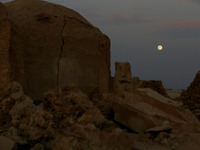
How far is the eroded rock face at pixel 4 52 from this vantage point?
429cm

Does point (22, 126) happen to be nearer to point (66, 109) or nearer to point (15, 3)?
point (66, 109)

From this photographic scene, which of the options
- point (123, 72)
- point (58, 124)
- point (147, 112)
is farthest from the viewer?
point (123, 72)

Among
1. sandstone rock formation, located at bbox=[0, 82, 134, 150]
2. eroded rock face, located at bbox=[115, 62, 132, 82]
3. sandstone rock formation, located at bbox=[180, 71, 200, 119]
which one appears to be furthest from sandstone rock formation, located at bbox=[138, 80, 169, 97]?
sandstone rock formation, located at bbox=[0, 82, 134, 150]

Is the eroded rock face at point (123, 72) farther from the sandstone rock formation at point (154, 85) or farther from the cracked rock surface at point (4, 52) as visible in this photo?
the cracked rock surface at point (4, 52)

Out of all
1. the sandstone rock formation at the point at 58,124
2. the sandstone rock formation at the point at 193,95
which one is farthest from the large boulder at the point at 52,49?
the sandstone rock formation at the point at 193,95

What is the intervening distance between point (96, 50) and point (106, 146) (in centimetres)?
264

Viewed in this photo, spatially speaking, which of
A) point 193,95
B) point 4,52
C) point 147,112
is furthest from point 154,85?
point 4,52

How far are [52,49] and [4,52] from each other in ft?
3.47

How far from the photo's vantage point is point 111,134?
3.48 meters

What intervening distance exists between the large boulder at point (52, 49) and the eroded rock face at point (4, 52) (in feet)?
0.67

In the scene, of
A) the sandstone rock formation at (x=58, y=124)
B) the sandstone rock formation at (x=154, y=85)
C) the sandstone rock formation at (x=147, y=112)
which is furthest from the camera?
the sandstone rock formation at (x=154, y=85)

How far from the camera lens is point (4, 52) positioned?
4344mm

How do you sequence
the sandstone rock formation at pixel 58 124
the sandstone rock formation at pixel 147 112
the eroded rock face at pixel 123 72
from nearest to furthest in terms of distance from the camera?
the sandstone rock formation at pixel 58 124
the sandstone rock formation at pixel 147 112
the eroded rock face at pixel 123 72

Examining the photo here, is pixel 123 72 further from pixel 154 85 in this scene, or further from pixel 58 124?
pixel 58 124
